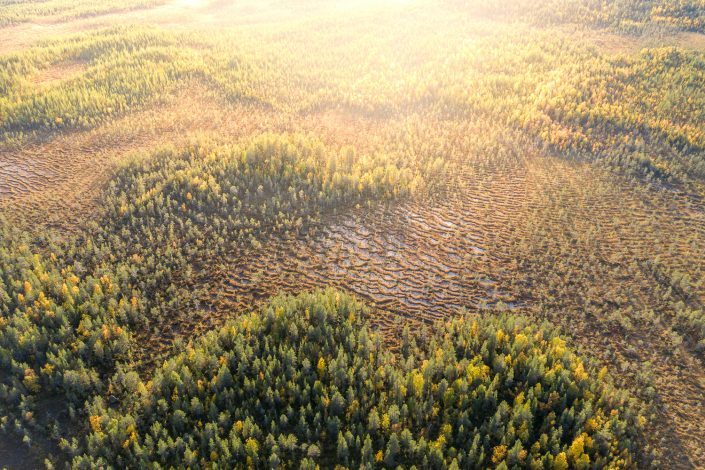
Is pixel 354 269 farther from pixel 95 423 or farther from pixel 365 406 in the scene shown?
pixel 95 423

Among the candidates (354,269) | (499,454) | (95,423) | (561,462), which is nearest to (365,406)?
(499,454)

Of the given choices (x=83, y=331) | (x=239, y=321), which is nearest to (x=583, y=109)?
(x=239, y=321)

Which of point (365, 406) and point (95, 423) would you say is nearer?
point (95, 423)

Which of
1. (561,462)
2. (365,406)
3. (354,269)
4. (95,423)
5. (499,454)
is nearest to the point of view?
(561,462)

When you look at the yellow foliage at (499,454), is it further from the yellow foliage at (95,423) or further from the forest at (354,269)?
the yellow foliage at (95,423)

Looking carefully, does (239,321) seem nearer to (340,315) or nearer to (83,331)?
(340,315)

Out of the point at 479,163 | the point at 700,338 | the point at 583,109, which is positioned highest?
the point at 583,109
